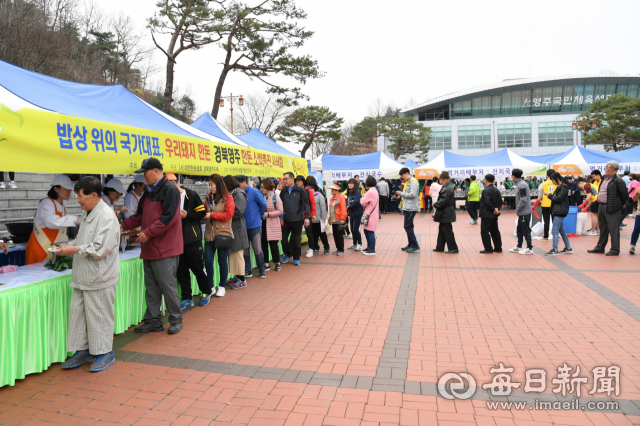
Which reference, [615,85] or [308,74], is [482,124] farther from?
[308,74]

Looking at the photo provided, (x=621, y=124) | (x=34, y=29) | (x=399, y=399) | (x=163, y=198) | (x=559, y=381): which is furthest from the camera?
(x=621, y=124)

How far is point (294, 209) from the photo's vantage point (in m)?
7.82

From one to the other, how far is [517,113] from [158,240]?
2741 inches

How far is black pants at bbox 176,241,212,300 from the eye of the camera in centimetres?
514

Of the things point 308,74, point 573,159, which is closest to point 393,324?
point 308,74

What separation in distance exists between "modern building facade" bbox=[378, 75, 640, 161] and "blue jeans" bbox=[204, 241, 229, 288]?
55.2m

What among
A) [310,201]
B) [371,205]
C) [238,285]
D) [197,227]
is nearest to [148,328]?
[197,227]

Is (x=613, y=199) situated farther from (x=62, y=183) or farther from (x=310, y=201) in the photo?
(x=62, y=183)

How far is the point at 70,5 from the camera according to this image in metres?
25.0

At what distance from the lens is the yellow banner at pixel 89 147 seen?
3.14 meters

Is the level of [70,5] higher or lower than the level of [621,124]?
higher

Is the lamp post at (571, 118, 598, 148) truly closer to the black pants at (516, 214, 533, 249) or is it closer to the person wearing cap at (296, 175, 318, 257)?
the black pants at (516, 214, 533, 249)

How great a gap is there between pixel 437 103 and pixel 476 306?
63891 mm

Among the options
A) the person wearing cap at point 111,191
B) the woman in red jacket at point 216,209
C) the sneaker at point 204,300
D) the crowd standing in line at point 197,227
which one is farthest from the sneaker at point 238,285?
the person wearing cap at point 111,191
